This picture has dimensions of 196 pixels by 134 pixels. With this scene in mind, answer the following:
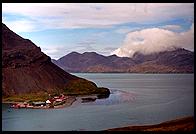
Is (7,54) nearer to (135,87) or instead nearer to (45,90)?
(45,90)

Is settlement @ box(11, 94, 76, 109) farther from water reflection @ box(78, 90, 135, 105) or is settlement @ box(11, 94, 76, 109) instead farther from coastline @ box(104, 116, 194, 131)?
coastline @ box(104, 116, 194, 131)

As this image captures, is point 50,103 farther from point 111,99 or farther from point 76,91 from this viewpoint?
point 111,99

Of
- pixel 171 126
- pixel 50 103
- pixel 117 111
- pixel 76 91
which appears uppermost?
pixel 76 91

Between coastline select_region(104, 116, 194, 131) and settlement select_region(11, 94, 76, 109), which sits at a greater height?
settlement select_region(11, 94, 76, 109)

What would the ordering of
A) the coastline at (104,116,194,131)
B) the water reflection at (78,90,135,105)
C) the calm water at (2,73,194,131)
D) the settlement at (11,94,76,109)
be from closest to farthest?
1. the coastline at (104,116,194,131)
2. the calm water at (2,73,194,131)
3. the settlement at (11,94,76,109)
4. the water reflection at (78,90,135,105)

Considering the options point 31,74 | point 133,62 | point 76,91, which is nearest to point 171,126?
point 133,62

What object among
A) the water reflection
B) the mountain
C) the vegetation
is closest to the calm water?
the water reflection
